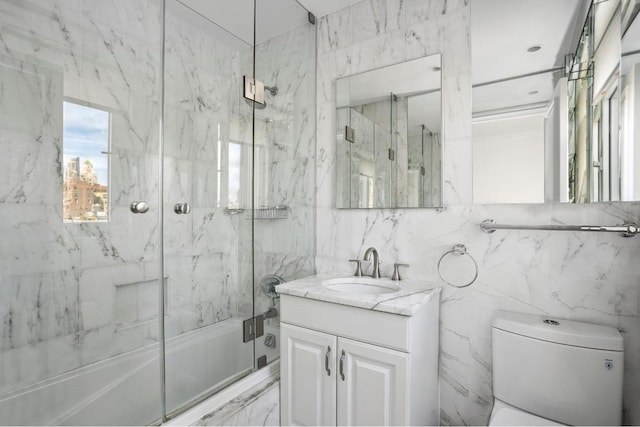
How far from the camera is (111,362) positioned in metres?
1.71

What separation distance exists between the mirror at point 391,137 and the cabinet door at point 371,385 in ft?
2.64

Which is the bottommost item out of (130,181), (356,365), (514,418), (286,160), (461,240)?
(514,418)

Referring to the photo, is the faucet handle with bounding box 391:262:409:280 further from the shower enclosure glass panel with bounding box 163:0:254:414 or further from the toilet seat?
the shower enclosure glass panel with bounding box 163:0:254:414

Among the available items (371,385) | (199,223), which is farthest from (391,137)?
(371,385)

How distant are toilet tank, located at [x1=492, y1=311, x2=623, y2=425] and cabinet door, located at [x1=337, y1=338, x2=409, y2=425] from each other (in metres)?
0.45

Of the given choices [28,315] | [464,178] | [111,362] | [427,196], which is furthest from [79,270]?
[464,178]

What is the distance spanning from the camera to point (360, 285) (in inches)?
68.9

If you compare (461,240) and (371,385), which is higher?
(461,240)

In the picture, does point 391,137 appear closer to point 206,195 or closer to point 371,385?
point 206,195

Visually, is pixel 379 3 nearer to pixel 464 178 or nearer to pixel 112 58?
pixel 464 178

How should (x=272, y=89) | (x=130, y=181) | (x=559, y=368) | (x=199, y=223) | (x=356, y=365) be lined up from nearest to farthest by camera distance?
(x=559, y=368) → (x=356, y=365) → (x=199, y=223) → (x=130, y=181) → (x=272, y=89)

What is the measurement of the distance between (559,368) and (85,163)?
7.56 ft

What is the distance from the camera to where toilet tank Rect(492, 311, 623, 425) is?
1.14 metres

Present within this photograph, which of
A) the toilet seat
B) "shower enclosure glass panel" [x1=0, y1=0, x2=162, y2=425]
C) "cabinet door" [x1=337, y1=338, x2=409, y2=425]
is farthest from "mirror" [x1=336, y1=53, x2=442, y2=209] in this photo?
"shower enclosure glass panel" [x1=0, y1=0, x2=162, y2=425]
